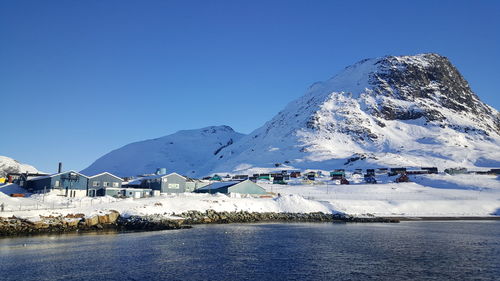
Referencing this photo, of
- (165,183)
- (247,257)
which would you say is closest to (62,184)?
(165,183)

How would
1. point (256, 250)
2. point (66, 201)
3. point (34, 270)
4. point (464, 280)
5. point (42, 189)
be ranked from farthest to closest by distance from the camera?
point (42, 189)
point (66, 201)
point (256, 250)
point (34, 270)
point (464, 280)

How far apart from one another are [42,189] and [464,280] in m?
73.6

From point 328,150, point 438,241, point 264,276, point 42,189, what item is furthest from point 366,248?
point 328,150

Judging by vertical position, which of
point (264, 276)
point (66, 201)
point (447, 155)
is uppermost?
point (447, 155)

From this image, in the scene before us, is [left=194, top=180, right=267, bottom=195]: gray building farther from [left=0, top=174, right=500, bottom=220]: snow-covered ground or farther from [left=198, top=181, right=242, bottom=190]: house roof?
[left=0, top=174, right=500, bottom=220]: snow-covered ground

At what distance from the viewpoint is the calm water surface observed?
26578mm

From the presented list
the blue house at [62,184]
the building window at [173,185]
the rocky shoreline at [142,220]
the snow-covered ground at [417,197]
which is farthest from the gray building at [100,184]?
the snow-covered ground at [417,197]

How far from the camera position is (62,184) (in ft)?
248

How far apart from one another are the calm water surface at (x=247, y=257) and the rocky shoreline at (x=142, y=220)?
5268mm

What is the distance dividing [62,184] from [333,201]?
178 ft

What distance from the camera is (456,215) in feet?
265

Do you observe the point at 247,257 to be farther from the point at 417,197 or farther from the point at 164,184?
the point at 417,197

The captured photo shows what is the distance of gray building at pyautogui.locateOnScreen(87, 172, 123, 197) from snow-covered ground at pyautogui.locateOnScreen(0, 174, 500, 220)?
11.9 metres

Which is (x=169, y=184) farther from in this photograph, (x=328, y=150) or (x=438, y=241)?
(x=328, y=150)
